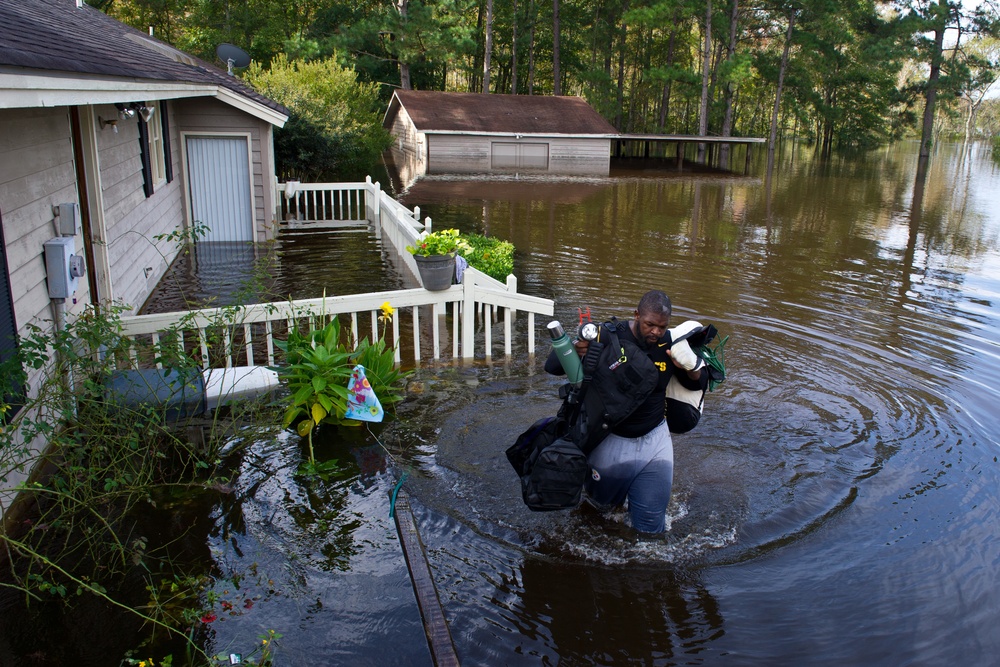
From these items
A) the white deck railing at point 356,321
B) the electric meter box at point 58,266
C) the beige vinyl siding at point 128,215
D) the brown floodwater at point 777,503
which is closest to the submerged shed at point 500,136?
the brown floodwater at point 777,503

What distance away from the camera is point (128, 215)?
366 inches

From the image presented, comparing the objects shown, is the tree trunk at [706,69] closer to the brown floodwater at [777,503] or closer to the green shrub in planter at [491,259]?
the brown floodwater at [777,503]

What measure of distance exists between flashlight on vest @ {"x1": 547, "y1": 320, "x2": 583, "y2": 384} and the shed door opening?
3075cm

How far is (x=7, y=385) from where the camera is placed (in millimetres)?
3814

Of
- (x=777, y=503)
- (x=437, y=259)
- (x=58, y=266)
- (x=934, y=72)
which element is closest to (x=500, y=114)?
(x=934, y=72)

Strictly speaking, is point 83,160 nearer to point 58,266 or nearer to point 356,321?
point 58,266

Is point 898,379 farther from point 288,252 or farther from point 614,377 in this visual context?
point 288,252

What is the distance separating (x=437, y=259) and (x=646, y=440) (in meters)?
3.80

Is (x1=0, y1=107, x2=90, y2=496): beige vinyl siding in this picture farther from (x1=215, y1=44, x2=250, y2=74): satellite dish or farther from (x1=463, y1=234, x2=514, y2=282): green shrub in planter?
(x1=215, y1=44, x2=250, y2=74): satellite dish

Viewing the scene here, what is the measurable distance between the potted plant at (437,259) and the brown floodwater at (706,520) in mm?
944

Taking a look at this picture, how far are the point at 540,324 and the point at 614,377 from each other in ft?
18.5

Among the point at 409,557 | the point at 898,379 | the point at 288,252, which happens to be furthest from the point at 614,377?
the point at 288,252

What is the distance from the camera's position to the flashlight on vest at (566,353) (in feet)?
13.8

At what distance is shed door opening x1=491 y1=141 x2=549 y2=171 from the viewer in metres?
34.3
